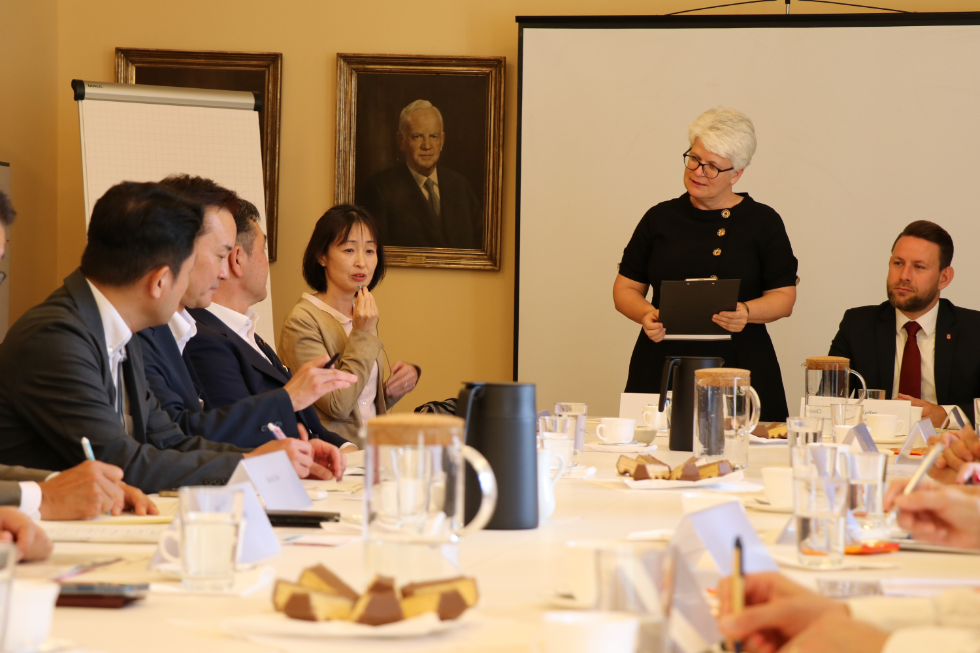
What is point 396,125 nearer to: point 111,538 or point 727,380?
point 727,380

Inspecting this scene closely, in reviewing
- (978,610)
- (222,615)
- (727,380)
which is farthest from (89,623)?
(727,380)

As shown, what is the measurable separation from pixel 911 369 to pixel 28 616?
3828mm

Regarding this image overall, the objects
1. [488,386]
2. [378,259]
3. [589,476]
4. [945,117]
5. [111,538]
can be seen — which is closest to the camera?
[111,538]

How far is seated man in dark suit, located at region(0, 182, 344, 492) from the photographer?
1905 mm

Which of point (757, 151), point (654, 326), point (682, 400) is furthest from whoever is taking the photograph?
point (757, 151)

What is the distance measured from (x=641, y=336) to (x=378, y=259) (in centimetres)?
108

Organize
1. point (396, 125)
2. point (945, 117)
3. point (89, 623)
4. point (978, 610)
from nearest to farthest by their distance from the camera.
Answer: point (978, 610), point (89, 623), point (945, 117), point (396, 125)

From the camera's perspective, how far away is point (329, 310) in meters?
3.80

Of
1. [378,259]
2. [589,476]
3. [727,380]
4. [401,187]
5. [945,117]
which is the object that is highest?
[945,117]

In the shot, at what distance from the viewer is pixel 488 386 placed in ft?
4.93

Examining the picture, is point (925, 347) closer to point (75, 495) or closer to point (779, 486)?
point (779, 486)

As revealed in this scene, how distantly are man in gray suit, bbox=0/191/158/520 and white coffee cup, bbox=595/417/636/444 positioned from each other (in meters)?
1.43

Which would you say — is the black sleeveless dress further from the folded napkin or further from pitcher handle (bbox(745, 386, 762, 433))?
pitcher handle (bbox(745, 386, 762, 433))

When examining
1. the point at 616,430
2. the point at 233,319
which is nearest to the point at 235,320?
the point at 233,319
